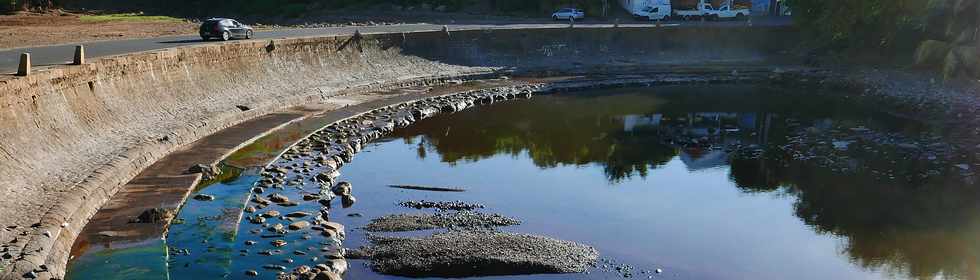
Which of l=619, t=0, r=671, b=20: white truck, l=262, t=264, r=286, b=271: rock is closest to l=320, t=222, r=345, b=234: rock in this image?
l=262, t=264, r=286, b=271: rock

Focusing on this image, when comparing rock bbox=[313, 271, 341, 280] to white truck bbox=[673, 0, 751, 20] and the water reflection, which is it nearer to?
the water reflection

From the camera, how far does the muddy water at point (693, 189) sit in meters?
19.7

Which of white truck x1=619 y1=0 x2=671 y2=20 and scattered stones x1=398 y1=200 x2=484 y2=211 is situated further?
white truck x1=619 y1=0 x2=671 y2=20

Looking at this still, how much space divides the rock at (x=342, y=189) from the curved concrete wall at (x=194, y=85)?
5.48 metres

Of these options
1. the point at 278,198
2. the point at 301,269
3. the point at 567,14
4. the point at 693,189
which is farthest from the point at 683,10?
the point at 301,269

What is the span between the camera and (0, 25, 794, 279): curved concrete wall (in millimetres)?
20000

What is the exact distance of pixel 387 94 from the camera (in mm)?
43125

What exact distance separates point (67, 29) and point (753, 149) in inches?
1430

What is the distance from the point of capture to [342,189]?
80.4 ft

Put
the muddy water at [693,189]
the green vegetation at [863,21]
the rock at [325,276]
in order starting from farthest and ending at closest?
the green vegetation at [863,21] < the muddy water at [693,189] < the rock at [325,276]

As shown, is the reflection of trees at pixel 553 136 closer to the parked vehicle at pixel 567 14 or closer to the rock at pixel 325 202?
the rock at pixel 325 202

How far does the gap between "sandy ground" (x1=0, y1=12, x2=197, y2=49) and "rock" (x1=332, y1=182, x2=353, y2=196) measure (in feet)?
61.0

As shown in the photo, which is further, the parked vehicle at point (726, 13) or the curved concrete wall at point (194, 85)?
the parked vehicle at point (726, 13)

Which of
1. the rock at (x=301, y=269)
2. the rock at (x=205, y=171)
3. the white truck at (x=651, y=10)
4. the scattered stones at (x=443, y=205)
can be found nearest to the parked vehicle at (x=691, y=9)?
the white truck at (x=651, y=10)
